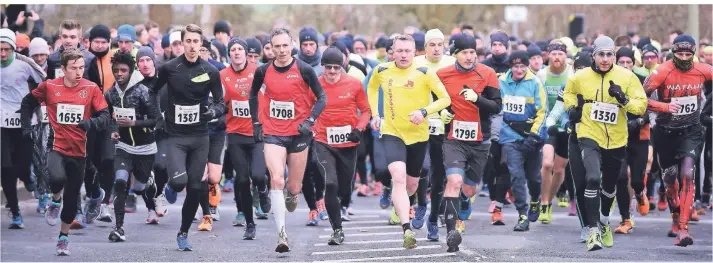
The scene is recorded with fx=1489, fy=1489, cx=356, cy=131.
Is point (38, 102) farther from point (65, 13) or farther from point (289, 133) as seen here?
point (65, 13)

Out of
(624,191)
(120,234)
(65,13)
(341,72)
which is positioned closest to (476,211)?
(624,191)

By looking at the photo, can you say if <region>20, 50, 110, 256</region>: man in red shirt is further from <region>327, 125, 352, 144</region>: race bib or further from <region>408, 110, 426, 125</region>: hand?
<region>408, 110, 426, 125</region>: hand

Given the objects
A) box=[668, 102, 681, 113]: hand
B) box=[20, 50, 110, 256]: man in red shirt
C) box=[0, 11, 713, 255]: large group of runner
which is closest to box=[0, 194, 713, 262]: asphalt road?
box=[0, 11, 713, 255]: large group of runner

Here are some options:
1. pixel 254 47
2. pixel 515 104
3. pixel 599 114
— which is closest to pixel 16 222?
pixel 254 47

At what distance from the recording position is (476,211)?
1680 cm

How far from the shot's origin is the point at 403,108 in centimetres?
1287

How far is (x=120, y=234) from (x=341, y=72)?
250 centimetres

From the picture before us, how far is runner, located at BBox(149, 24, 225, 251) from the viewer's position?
12719 mm

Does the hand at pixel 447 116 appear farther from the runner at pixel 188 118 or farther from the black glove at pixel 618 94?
the runner at pixel 188 118

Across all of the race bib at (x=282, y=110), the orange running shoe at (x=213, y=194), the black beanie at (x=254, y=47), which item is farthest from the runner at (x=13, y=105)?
the race bib at (x=282, y=110)

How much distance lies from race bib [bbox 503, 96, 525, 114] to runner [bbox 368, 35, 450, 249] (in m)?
2.26

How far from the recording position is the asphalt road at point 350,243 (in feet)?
40.5

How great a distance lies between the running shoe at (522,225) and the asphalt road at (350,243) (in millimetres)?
93

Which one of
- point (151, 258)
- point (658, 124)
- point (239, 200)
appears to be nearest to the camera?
point (151, 258)
